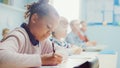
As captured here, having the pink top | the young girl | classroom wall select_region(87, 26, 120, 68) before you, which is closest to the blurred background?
classroom wall select_region(87, 26, 120, 68)

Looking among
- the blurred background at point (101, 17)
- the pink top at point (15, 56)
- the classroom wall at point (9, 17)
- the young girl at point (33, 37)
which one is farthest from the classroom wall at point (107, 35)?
the pink top at point (15, 56)

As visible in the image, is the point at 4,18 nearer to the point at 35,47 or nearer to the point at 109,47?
the point at 35,47

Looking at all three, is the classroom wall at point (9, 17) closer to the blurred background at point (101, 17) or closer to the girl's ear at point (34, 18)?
the girl's ear at point (34, 18)

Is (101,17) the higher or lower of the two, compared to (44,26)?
higher

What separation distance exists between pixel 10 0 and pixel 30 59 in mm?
1114

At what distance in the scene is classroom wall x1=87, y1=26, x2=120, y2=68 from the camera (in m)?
3.29

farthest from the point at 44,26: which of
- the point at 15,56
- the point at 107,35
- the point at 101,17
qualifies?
the point at 101,17

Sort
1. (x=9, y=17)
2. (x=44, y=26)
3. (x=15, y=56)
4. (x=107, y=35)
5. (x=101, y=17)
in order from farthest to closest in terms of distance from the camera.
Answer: (x=101, y=17) < (x=107, y=35) < (x=9, y=17) < (x=44, y=26) < (x=15, y=56)

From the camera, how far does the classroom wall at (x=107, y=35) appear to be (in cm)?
329

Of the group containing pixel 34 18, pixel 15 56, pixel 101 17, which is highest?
pixel 101 17

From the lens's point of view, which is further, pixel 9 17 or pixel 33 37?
pixel 9 17

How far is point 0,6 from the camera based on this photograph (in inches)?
60.3

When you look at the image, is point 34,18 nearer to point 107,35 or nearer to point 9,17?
point 9,17

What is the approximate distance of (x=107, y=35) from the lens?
10.9 ft
